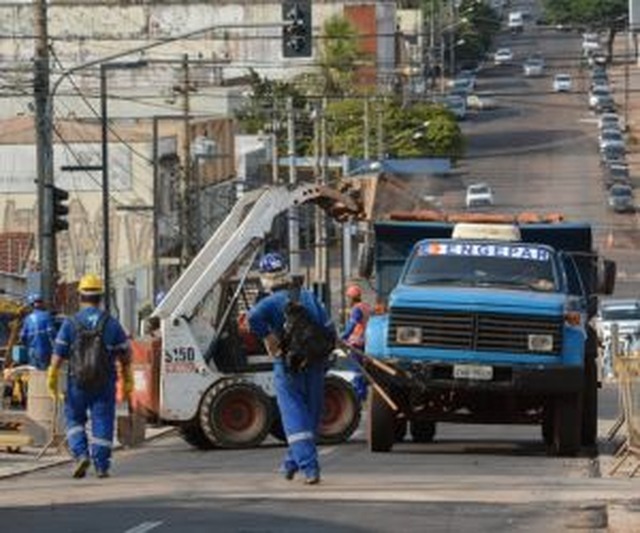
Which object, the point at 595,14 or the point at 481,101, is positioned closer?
the point at 481,101

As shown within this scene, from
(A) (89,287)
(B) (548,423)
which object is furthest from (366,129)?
(A) (89,287)

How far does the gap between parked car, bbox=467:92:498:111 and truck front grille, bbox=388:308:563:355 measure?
106m

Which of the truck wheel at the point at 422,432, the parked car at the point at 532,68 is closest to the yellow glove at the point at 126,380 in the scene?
the truck wheel at the point at 422,432

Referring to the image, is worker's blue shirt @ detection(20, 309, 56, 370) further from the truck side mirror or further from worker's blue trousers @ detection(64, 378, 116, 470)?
worker's blue trousers @ detection(64, 378, 116, 470)

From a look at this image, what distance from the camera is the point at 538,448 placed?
2369 cm

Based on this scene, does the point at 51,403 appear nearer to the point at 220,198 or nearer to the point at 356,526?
the point at 356,526

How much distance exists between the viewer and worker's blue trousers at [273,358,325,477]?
57.8 ft

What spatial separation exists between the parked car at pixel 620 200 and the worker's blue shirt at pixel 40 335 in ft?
224

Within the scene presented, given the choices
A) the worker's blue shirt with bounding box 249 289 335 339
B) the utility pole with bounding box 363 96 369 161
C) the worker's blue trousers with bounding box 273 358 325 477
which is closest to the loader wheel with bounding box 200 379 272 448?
the worker's blue shirt with bounding box 249 289 335 339

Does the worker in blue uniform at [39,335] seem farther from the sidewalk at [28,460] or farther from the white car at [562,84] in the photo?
the white car at [562,84]

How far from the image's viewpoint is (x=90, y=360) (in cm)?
1925

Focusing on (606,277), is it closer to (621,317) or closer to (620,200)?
(621,317)

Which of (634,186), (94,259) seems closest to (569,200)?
→ (634,186)

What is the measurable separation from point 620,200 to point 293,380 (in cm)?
8006
